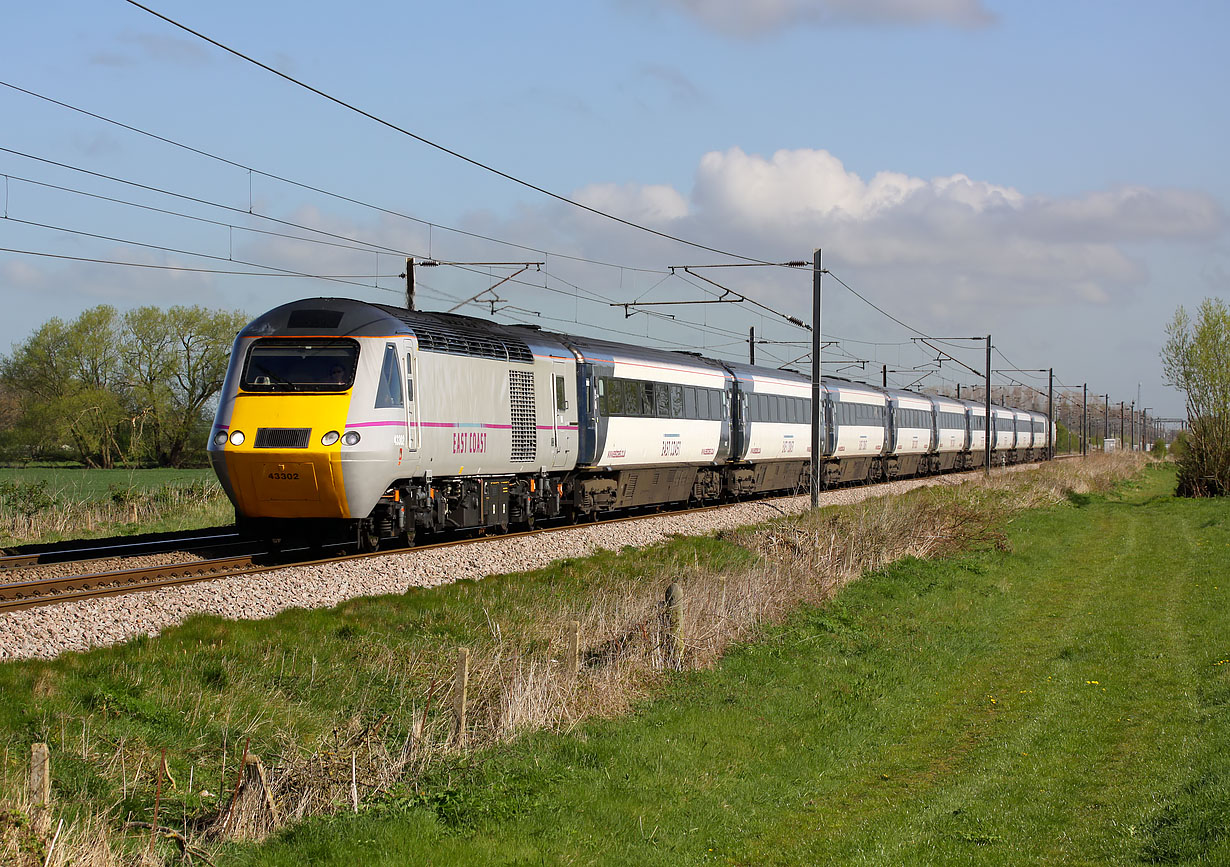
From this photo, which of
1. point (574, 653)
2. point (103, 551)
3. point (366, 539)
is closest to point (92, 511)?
point (103, 551)

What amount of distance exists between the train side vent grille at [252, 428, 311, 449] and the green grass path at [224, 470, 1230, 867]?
7151mm

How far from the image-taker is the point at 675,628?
43.6 feet

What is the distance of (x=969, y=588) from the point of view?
20.7m

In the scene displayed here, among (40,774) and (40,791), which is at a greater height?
(40,774)

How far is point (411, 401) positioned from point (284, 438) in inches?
85.6

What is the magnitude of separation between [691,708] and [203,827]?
504cm

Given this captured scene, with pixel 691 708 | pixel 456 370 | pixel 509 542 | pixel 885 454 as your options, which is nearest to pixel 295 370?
pixel 456 370

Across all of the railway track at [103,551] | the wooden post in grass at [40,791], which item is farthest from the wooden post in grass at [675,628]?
the railway track at [103,551]

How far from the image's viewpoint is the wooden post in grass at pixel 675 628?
13.1 meters

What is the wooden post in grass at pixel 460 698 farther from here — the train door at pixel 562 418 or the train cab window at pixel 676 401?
the train cab window at pixel 676 401

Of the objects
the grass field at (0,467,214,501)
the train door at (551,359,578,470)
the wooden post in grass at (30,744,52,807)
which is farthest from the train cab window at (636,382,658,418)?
the grass field at (0,467,214,501)

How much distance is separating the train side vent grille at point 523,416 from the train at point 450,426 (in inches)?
1.6

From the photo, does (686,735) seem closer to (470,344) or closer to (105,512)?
(470,344)

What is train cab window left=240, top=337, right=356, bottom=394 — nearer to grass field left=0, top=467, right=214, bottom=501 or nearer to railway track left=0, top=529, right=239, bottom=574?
railway track left=0, top=529, right=239, bottom=574
